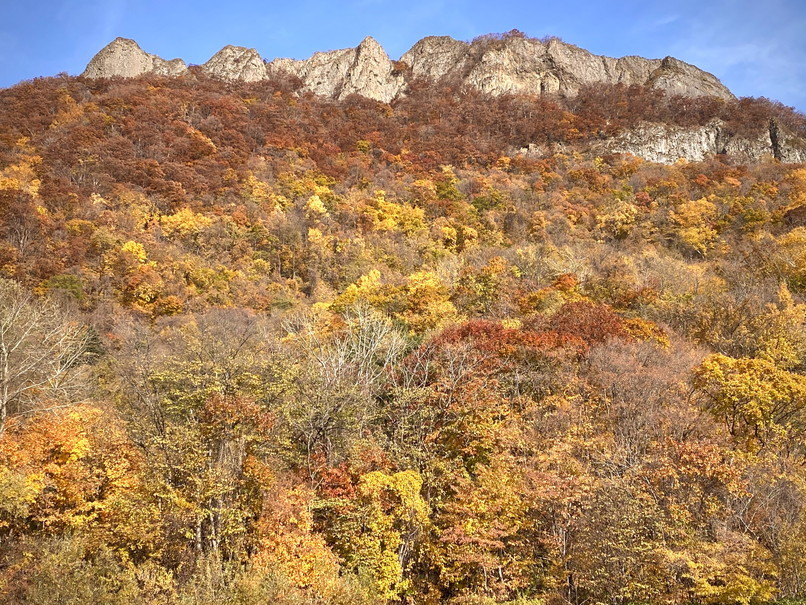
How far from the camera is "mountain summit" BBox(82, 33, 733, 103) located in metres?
93.8

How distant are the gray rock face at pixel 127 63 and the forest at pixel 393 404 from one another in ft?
153

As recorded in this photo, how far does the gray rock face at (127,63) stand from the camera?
90.9 meters

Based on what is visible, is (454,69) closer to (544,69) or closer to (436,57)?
(436,57)

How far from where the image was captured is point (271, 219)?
5150 cm

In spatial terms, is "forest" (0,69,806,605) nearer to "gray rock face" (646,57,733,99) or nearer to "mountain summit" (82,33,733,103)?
"gray rock face" (646,57,733,99)

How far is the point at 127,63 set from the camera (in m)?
92.8

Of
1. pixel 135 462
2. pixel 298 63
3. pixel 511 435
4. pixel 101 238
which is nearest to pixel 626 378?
pixel 511 435

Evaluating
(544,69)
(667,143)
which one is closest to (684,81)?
(544,69)

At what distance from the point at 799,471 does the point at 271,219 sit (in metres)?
45.3

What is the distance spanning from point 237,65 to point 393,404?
3663 inches

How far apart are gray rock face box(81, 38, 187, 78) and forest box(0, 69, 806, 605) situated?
153 feet

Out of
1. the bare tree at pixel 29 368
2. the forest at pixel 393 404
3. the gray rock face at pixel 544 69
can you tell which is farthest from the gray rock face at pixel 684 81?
the bare tree at pixel 29 368

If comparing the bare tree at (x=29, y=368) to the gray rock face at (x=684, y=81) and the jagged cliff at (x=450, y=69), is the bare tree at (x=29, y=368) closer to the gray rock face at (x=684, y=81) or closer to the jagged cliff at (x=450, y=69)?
the jagged cliff at (x=450, y=69)

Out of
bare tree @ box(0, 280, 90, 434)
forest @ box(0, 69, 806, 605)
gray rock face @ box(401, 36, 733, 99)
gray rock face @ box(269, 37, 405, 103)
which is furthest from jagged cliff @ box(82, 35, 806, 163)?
bare tree @ box(0, 280, 90, 434)
